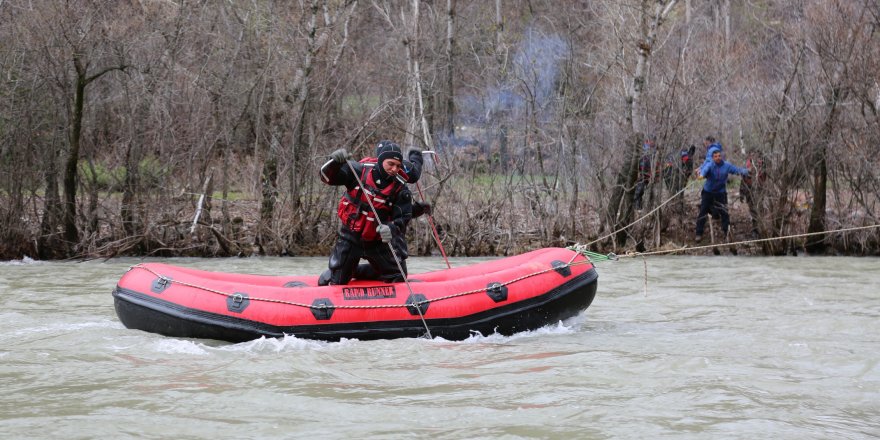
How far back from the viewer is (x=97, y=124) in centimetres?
1489

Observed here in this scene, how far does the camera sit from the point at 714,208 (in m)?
15.3

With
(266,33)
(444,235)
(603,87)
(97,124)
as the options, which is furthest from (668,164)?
(97,124)

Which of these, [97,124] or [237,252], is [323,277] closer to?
[237,252]

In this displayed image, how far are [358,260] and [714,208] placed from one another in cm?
840

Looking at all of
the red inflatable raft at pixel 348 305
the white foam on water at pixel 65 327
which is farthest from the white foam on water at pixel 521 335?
the white foam on water at pixel 65 327

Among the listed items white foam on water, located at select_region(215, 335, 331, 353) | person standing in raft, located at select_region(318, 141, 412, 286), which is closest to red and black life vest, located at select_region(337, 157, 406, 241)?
person standing in raft, located at select_region(318, 141, 412, 286)

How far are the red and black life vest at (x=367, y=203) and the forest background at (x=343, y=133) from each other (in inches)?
261

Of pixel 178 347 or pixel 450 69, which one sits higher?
pixel 450 69

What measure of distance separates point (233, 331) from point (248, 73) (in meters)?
8.40

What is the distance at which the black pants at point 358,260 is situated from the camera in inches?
327

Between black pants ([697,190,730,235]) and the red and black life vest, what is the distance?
26.6ft

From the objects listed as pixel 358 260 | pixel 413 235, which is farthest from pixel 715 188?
pixel 358 260

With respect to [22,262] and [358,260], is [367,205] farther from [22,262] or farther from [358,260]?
[22,262]

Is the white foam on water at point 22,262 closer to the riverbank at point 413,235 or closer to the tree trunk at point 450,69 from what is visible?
the riverbank at point 413,235
